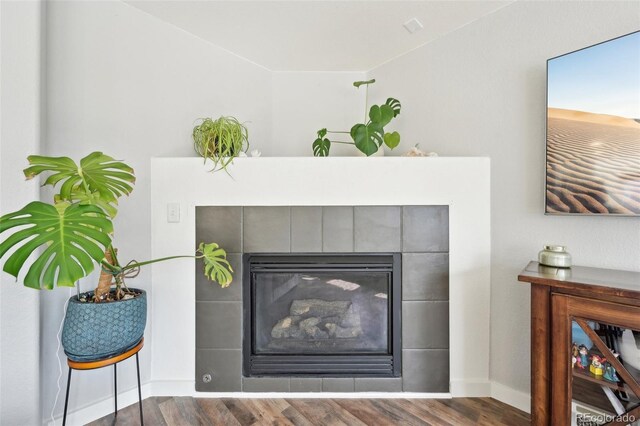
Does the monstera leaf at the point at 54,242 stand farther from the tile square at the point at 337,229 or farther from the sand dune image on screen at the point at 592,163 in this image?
the sand dune image on screen at the point at 592,163

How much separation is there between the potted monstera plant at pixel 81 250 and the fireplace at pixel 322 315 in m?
0.38

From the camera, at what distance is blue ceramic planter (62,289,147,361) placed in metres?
1.21

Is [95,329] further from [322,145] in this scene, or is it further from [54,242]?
[322,145]

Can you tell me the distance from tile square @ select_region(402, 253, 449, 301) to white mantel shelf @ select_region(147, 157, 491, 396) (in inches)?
→ 2.6

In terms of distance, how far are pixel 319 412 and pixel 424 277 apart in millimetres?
968

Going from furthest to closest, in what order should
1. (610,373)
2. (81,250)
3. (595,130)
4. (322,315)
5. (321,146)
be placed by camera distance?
1. (321,146)
2. (322,315)
3. (595,130)
4. (610,373)
5. (81,250)

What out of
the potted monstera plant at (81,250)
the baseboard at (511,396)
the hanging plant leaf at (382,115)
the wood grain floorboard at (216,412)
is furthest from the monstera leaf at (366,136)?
the wood grain floorboard at (216,412)

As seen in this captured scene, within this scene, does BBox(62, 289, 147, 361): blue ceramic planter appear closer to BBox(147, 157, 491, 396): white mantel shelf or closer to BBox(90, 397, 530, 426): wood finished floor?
BBox(147, 157, 491, 396): white mantel shelf

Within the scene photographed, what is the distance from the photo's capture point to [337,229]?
174cm

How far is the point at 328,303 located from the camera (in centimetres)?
182

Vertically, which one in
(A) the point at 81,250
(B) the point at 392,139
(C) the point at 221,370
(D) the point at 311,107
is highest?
(D) the point at 311,107

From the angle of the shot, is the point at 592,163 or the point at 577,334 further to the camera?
the point at 592,163

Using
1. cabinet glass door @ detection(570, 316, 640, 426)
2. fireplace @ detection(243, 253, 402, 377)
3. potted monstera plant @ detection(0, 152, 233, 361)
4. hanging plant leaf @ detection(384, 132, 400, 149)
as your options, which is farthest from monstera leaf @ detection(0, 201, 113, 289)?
cabinet glass door @ detection(570, 316, 640, 426)

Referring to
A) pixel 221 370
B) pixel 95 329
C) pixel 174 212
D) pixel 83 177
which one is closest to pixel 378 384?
pixel 221 370
